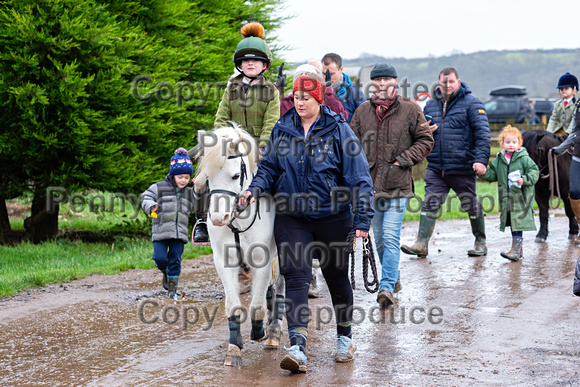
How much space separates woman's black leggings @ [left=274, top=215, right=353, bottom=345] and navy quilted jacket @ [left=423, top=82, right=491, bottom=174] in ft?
15.2

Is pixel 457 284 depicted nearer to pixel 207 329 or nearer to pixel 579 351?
pixel 579 351

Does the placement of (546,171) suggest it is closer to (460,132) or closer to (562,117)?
(562,117)

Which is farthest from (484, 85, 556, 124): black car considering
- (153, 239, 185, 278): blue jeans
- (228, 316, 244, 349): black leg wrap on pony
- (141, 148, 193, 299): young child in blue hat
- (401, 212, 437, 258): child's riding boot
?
(228, 316, 244, 349): black leg wrap on pony

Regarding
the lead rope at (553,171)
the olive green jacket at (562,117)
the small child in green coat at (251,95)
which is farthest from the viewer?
the olive green jacket at (562,117)

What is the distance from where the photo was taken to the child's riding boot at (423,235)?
9680mm

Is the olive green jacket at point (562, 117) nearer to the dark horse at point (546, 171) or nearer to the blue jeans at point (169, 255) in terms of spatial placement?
the dark horse at point (546, 171)

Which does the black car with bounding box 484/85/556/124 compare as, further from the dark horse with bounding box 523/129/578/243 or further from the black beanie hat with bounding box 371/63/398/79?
the black beanie hat with bounding box 371/63/398/79

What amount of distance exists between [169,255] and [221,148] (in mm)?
2694

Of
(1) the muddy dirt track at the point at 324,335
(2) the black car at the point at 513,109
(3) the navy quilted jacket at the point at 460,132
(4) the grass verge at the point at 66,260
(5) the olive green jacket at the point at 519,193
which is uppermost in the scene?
(2) the black car at the point at 513,109

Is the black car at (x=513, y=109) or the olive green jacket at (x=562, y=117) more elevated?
the black car at (x=513, y=109)

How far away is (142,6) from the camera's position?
11.2m

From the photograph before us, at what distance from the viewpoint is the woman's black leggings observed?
5.21 m

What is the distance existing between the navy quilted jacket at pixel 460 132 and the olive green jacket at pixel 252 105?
12.3ft

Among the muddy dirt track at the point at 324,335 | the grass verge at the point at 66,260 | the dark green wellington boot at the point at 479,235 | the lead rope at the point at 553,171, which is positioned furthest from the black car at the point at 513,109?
Answer: the muddy dirt track at the point at 324,335
